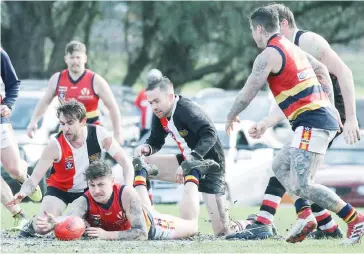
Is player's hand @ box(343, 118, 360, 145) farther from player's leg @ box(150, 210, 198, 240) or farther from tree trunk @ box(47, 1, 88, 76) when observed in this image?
tree trunk @ box(47, 1, 88, 76)

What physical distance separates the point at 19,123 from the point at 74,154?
27.2 feet

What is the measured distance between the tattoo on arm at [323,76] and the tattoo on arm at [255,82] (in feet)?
2.15

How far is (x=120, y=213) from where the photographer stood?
9680 millimetres

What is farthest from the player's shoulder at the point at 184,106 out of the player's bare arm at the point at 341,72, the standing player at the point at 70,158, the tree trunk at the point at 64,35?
the tree trunk at the point at 64,35

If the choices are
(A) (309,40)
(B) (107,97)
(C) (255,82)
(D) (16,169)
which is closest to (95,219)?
(D) (16,169)

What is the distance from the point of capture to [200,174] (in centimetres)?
1014

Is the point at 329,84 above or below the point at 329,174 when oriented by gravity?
above

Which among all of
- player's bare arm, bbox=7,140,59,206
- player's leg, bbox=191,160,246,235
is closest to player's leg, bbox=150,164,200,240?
player's leg, bbox=191,160,246,235

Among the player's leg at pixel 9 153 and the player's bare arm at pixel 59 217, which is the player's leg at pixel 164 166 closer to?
the player's bare arm at pixel 59 217

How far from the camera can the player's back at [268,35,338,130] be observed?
9.11 meters

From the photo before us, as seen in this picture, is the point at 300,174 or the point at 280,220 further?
the point at 280,220

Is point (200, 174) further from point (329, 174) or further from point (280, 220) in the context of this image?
point (329, 174)

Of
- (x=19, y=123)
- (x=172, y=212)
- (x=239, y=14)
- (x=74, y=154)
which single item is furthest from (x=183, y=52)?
(x=74, y=154)

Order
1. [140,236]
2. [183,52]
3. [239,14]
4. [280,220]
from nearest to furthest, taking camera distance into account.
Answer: [140,236], [280,220], [239,14], [183,52]
